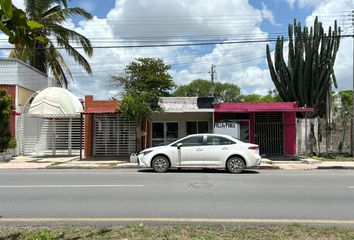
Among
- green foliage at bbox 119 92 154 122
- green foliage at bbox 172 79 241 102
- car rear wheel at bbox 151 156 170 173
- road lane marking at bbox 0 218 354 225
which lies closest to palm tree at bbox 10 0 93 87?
green foliage at bbox 119 92 154 122

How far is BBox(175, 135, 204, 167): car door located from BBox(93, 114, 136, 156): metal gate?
9.60 metres

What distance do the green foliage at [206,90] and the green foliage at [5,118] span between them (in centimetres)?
4502

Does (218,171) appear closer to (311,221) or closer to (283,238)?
(311,221)

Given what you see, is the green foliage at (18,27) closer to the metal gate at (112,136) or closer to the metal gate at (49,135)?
the metal gate at (112,136)

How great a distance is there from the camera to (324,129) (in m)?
27.0

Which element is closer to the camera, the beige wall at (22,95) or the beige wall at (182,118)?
the beige wall at (182,118)

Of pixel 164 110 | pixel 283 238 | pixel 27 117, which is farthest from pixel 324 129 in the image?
pixel 283 238

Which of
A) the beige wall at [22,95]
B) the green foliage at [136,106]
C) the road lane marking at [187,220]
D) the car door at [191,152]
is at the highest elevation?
the beige wall at [22,95]

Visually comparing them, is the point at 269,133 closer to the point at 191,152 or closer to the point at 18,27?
the point at 191,152

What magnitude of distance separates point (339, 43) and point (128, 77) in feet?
94.8

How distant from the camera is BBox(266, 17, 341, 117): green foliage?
87.5ft

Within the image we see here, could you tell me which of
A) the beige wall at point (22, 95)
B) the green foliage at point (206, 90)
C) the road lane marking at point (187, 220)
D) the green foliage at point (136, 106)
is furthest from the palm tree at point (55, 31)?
the green foliage at point (206, 90)

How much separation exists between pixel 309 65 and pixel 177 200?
19.5m

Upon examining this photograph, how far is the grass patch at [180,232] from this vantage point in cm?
611
